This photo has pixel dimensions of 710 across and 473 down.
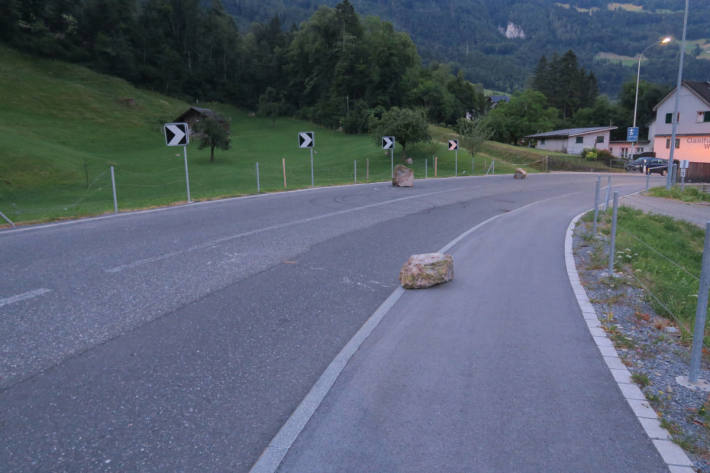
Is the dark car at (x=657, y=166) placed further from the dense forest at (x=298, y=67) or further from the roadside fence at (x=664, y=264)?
the roadside fence at (x=664, y=264)

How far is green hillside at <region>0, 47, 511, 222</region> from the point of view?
29.2 metres

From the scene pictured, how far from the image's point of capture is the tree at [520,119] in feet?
276

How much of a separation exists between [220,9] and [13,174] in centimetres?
10712

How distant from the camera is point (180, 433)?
140 inches

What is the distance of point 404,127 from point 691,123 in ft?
115

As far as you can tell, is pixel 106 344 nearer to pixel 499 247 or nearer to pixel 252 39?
pixel 499 247

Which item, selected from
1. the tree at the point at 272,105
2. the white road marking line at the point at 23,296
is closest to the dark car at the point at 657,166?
the white road marking line at the point at 23,296

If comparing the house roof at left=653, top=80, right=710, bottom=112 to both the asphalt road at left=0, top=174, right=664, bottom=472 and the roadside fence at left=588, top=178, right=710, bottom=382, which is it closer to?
the roadside fence at left=588, top=178, right=710, bottom=382

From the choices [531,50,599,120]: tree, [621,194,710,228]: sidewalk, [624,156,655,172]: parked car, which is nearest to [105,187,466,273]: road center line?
[621,194,710,228]: sidewalk

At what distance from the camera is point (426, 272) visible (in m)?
7.56

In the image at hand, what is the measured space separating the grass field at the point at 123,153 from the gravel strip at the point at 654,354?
13.5 metres

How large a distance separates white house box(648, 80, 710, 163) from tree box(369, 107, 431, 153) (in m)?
30.5

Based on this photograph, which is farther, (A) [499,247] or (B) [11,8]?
(B) [11,8]

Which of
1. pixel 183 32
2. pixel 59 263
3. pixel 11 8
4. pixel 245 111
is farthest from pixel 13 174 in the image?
pixel 183 32
